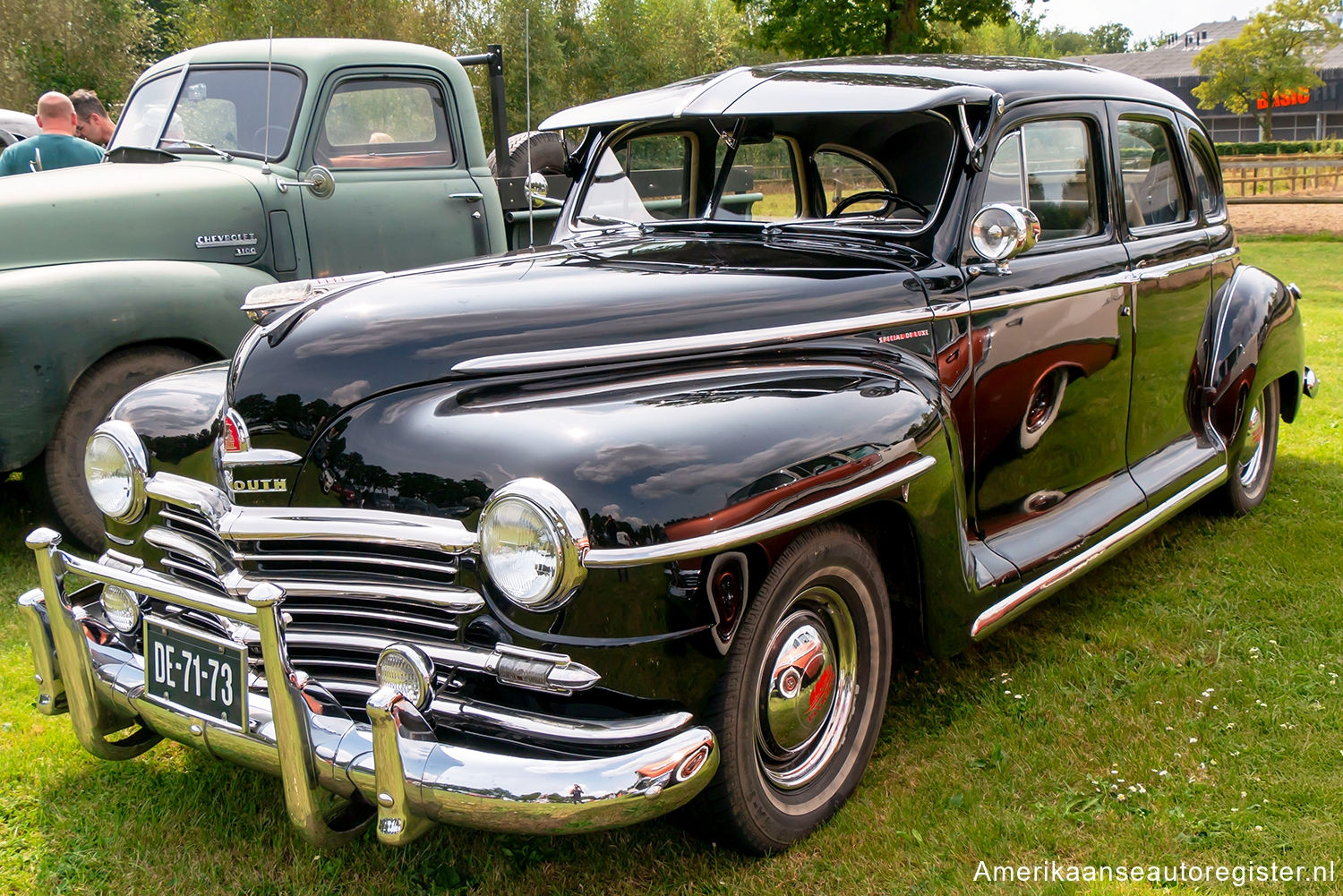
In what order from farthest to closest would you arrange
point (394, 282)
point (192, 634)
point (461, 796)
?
point (394, 282)
point (192, 634)
point (461, 796)

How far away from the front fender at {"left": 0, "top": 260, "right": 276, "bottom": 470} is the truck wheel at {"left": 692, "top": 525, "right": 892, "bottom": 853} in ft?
10.6

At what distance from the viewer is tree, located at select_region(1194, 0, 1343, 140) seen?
4900 centimetres

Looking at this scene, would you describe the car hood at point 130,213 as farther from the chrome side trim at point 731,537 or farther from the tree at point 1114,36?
the tree at point 1114,36

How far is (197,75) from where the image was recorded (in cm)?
546

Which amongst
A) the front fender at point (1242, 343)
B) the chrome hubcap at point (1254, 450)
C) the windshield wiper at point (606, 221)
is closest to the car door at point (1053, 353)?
the front fender at point (1242, 343)

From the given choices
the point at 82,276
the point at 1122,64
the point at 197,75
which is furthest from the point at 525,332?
the point at 1122,64

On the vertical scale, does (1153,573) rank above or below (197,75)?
below

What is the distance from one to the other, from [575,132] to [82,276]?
211cm

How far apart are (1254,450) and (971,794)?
3017mm

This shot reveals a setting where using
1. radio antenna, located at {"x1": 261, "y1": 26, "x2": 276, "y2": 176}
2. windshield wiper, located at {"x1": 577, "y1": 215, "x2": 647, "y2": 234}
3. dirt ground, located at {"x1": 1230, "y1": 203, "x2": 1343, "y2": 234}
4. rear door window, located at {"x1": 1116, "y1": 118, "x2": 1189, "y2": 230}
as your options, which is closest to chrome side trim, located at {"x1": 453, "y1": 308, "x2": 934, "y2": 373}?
→ windshield wiper, located at {"x1": 577, "y1": 215, "x2": 647, "y2": 234}

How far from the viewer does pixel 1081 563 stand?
11.4 feet

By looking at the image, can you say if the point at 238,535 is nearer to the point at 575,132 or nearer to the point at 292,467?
the point at 292,467

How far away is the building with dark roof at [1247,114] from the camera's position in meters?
62.1

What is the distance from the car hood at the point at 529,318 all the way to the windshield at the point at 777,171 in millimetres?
369
